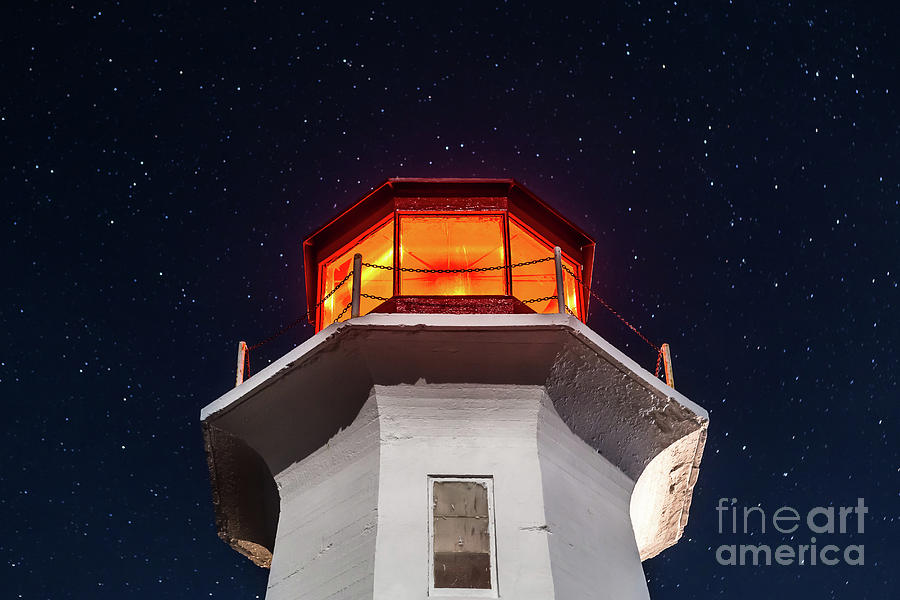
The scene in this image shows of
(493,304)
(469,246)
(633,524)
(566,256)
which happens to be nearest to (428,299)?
(493,304)

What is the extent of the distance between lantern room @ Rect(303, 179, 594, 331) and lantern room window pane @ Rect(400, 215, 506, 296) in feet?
0.03

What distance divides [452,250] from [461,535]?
364cm

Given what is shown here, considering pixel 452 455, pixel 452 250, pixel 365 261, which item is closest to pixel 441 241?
pixel 452 250

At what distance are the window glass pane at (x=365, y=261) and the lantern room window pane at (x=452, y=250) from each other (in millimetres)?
230

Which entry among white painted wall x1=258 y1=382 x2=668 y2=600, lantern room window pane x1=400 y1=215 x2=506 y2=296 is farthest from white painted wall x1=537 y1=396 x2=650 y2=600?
lantern room window pane x1=400 y1=215 x2=506 y2=296

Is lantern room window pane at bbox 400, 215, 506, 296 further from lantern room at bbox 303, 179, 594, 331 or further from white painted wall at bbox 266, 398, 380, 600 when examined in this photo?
white painted wall at bbox 266, 398, 380, 600

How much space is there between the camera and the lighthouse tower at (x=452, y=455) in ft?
26.9

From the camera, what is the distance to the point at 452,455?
28.6 ft

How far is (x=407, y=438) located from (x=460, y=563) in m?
1.17

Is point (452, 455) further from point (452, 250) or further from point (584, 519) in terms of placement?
point (452, 250)

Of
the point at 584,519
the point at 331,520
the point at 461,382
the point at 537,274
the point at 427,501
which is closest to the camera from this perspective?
the point at 427,501

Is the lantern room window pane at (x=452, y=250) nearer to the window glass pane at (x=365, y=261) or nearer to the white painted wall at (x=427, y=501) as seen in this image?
the window glass pane at (x=365, y=261)

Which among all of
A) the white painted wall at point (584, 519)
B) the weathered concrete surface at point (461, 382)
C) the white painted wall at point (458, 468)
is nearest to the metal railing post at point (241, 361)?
the weathered concrete surface at point (461, 382)

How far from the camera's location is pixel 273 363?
369 inches
